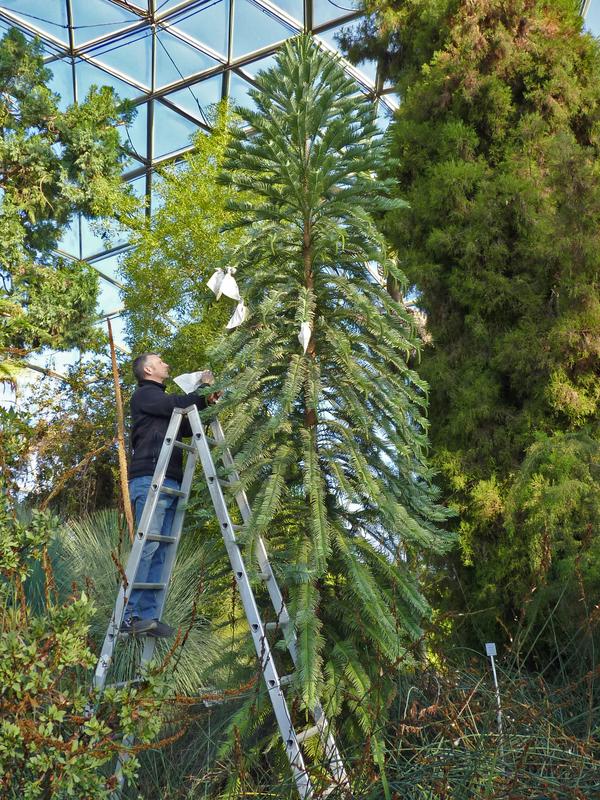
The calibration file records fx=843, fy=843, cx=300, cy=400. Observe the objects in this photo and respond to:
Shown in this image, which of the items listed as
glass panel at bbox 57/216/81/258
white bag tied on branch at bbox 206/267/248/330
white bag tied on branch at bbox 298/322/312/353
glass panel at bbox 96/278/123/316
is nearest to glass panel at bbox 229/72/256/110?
glass panel at bbox 57/216/81/258

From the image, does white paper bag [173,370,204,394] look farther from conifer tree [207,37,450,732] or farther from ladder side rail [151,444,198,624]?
ladder side rail [151,444,198,624]

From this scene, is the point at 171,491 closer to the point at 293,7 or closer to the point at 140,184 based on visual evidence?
the point at 293,7

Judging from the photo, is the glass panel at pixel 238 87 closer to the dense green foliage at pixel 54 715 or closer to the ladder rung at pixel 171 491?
the ladder rung at pixel 171 491

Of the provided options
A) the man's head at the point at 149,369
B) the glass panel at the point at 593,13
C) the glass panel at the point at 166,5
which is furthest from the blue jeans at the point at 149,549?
the glass panel at the point at 166,5

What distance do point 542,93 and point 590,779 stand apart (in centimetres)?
533

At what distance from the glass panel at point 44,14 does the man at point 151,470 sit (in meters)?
9.43

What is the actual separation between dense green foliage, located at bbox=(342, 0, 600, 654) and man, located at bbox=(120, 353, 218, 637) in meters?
2.10

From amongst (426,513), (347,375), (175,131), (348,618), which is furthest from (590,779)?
(175,131)

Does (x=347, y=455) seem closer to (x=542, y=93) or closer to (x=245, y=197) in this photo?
(x=542, y=93)

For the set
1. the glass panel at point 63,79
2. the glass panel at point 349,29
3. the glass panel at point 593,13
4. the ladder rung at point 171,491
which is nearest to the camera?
the ladder rung at point 171,491

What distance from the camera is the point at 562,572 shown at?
409 centimetres

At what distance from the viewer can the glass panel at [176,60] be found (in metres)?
12.0

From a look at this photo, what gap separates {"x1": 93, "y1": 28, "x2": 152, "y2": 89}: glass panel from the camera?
12.0 metres

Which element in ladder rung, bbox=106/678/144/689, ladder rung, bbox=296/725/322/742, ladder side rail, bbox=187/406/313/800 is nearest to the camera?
ladder rung, bbox=106/678/144/689
